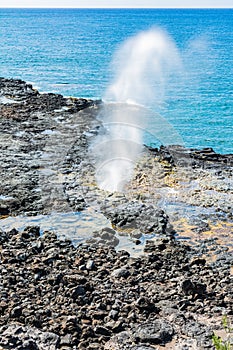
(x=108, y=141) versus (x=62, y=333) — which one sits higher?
(x=108, y=141)

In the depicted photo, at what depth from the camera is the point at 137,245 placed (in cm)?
2058

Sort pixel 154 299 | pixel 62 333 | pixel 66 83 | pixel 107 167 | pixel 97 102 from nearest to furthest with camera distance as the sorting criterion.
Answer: pixel 62 333 → pixel 154 299 → pixel 107 167 → pixel 97 102 → pixel 66 83

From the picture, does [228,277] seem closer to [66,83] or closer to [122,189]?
[122,189]

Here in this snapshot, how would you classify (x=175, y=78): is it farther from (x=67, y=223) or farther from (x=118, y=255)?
(x=118, y=255)

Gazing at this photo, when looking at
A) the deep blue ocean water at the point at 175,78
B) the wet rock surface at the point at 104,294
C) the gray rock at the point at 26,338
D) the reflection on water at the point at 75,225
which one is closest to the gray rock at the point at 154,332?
the wet rock surface at the point at 104,294

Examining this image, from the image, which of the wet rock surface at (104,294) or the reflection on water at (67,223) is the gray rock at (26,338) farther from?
the reflection on water at (67,223)

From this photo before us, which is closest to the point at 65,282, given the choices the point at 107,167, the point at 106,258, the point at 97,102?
the point at 106,258

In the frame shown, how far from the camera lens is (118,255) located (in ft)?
63.2

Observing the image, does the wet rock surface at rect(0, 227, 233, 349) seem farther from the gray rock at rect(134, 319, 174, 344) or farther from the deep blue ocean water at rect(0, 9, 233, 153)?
the deep blue ocean water at rect(0, 9, 233, 153)

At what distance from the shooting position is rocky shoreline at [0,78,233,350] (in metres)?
14.7

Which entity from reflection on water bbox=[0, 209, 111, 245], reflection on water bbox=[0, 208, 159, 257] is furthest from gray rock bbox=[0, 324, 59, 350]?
reflection on water bbox=[0, 209, 111, 245]

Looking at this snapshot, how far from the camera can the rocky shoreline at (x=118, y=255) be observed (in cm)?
1473

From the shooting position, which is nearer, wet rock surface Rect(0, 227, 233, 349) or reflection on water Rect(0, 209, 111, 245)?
wet rock surface Rect(0, 227, 233, 349)

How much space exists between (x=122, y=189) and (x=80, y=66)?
57685mm
